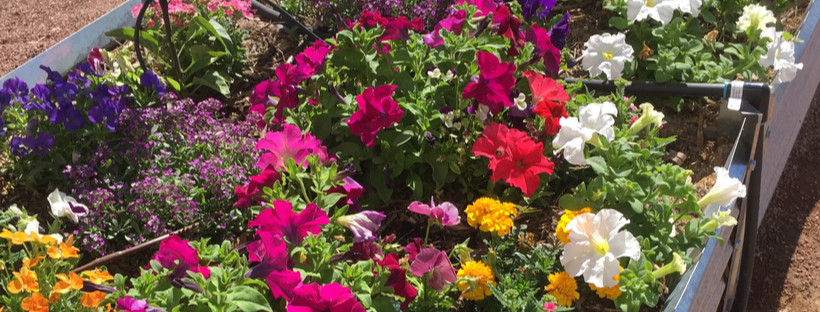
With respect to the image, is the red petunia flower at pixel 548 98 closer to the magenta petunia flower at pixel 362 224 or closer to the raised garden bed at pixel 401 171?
the raised garden bed at pixel 401 171

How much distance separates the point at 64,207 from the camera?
2061 mm

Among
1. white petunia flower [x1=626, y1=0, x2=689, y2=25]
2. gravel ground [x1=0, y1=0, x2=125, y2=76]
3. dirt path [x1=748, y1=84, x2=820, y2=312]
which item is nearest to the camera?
white petunia flower [x1=626, y1=0, x2=689, y2=25]

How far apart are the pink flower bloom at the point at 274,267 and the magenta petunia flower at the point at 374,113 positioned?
0.49m

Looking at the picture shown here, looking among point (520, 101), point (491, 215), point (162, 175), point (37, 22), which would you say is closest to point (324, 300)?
point (491, 215)

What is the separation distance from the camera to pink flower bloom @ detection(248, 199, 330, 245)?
1.51m

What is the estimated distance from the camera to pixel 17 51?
400cm

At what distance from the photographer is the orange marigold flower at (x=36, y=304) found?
1.54 metres

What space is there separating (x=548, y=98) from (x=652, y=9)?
764 mm

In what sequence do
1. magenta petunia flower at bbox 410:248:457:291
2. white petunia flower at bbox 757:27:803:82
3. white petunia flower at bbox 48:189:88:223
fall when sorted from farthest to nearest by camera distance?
white petunia flower at bbox 757:27:803:82 < white petunia flower at bbox 48:189:88:223 < magenta petunia flower at bbox 410:248:457:291

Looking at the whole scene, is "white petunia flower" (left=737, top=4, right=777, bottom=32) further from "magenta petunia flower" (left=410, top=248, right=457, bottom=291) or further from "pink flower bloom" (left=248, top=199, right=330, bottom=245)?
"pink flower bloom" (left=248, top=199, right=330, bottom=245)

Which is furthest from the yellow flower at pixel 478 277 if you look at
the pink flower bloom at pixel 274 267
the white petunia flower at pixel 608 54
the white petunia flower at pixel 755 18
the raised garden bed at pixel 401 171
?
the white petunia flower at pixel 755 18

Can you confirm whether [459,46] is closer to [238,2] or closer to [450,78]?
[450,78]

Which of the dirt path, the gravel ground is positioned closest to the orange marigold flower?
the gravel ground

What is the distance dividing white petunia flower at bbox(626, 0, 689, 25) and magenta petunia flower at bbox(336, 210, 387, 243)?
1.45 meters
